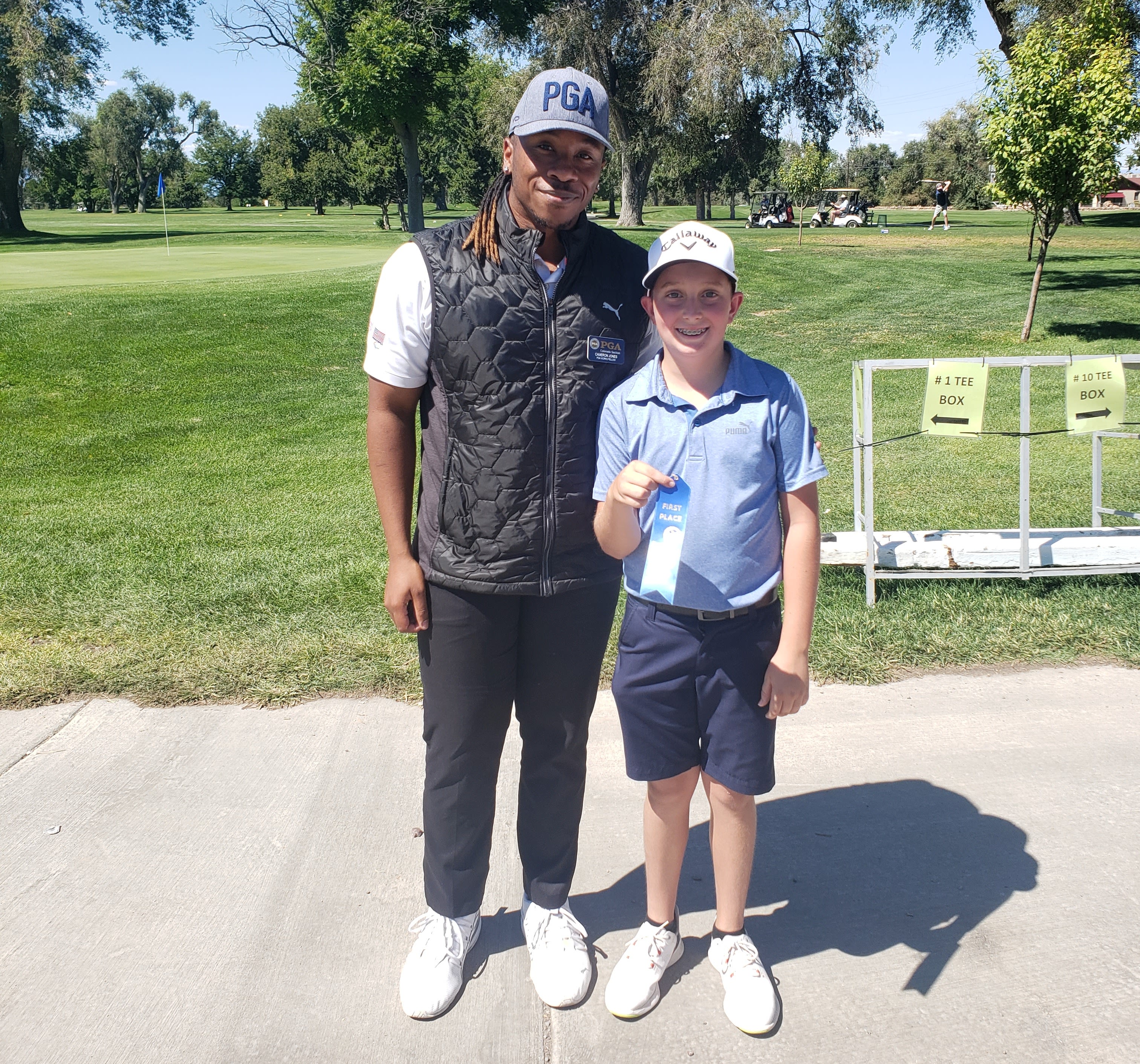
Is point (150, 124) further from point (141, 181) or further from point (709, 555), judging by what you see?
point (709, 555)

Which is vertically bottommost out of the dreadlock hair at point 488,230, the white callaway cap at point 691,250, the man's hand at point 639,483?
the man's hand at point 639,483

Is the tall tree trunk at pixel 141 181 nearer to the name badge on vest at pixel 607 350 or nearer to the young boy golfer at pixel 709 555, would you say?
the name badge on vest at pixel 607 350

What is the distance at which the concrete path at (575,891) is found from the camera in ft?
7.47

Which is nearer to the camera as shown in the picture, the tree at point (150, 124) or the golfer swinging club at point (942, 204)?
the golfer swinging club at point (942, 204)

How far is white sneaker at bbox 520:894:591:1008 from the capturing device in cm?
240

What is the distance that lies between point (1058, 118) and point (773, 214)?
32.9 metres

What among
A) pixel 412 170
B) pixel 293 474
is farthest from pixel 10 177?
pixel 293 474

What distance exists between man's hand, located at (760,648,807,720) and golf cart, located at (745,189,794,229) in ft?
124

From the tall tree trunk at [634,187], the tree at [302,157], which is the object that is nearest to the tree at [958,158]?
the tall tree trunk at [634,187]

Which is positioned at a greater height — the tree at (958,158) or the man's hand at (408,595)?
the tree at (958,158)

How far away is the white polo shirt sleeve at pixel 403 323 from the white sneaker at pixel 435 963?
4.57ft

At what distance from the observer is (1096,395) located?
4273 mm

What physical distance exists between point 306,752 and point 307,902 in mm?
868

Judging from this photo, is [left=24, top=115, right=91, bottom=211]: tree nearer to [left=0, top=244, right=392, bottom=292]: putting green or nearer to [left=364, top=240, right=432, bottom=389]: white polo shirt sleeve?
[left=0, top=244, right=392, bottom=292]: putting green
